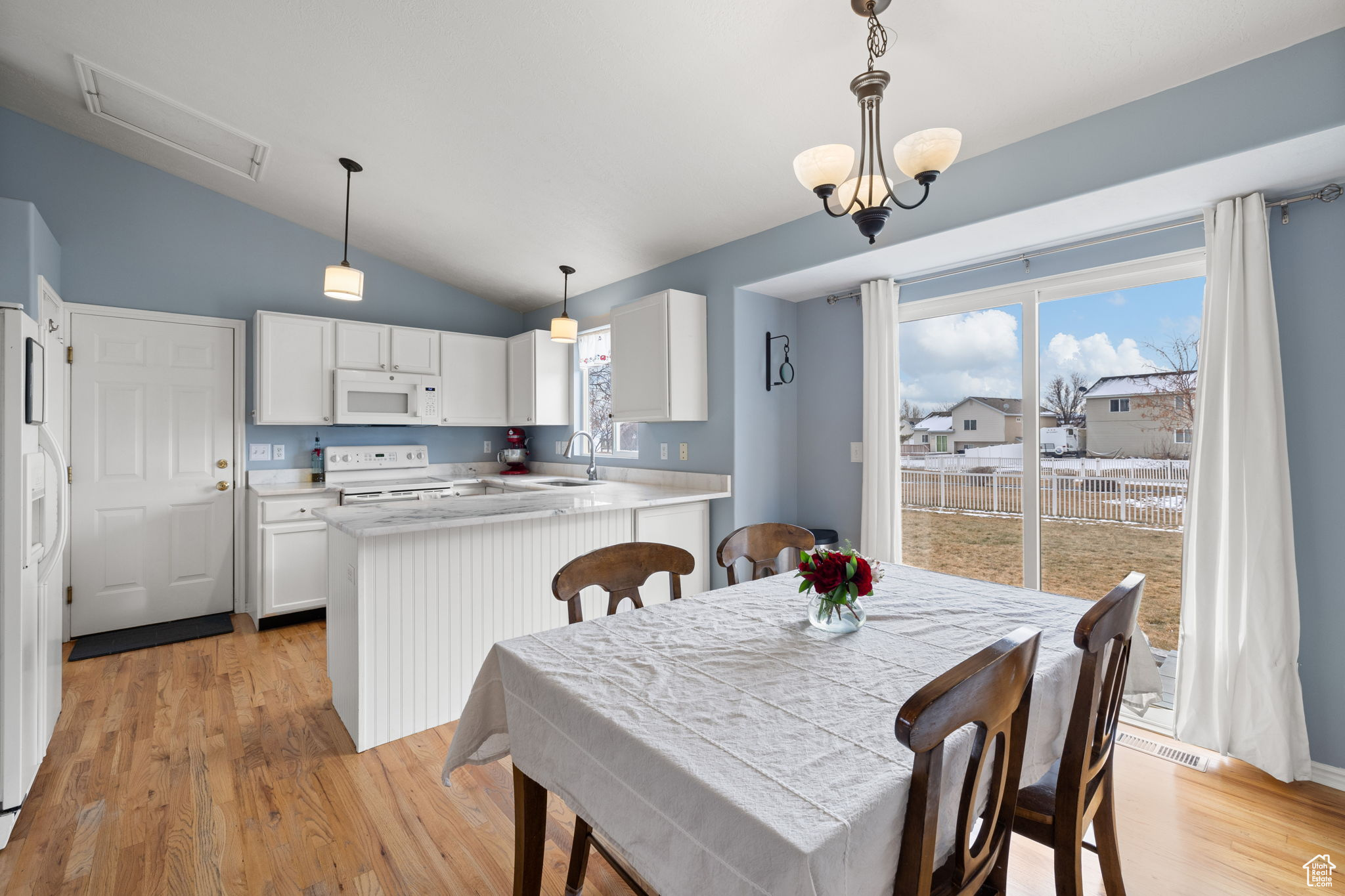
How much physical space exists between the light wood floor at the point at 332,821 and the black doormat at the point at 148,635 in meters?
0.88

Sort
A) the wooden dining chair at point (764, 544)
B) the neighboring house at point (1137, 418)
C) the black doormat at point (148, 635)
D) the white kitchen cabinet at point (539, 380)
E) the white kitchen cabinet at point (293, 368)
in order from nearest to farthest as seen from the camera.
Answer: the wooden dining chair at point (764, 544) < the neighboring house at point (1137, 418) < the black doormat at point (148, 635) < the white kitchen cabinet at point (293, 368) < the white kitchen cabinet at point (539, 380)

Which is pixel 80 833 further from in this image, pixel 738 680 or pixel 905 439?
pixel 905 439

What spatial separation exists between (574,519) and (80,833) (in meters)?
1.92

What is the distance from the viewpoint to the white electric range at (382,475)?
13.2 feet

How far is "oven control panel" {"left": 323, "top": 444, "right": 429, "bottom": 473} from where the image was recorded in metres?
4.40

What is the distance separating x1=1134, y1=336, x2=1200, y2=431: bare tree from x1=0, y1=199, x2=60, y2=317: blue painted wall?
479 cm

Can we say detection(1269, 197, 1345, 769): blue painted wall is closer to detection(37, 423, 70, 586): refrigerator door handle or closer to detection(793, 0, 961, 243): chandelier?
detection(793, 0, 961, 243): chandelier

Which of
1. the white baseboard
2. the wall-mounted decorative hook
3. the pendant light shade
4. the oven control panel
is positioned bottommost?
the white baseboard

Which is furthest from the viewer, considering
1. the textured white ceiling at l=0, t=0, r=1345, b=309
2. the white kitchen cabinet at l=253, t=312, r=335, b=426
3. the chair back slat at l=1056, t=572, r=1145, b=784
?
the white kitchen cabinet at l=253, t=312, r=335, b=426

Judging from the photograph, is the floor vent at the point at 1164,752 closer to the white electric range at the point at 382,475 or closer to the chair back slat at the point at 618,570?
the chair back slat at the point at 618,570

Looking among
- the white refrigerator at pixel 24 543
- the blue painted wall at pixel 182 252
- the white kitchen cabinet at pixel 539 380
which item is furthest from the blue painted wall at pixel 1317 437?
the blue painted wall at pixel 182 252

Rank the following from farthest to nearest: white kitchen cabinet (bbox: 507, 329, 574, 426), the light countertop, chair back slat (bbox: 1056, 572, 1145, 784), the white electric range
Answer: white kitchen cabinet (bbox: 507, 329, 574, 426) → the white electric range → the light countertop → chair back slat (bbox: 1056, 572, 1145, 784)

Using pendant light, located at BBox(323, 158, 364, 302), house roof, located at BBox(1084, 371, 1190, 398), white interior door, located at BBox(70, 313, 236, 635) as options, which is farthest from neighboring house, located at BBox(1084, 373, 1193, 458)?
white interior door, located at BBox(70, 313, 236, 635)

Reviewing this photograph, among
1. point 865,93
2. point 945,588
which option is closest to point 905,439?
point 945,588
